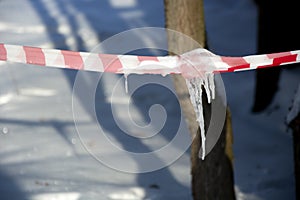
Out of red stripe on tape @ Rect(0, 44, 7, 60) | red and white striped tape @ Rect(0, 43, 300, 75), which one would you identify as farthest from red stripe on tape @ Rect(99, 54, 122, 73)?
red stripe on tape @ Rect(0, 44, 7, 60)

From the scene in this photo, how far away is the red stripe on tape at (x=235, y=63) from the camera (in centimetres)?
232

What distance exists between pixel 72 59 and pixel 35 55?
16 cm

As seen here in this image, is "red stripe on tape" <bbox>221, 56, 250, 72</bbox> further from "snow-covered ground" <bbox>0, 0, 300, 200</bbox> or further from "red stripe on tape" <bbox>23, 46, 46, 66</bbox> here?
"snow-covered ground" <bbox>0, 0, 300, 200</bbox>

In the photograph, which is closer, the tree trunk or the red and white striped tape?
the red and white striped tape

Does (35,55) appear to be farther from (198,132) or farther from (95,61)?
(198,132)

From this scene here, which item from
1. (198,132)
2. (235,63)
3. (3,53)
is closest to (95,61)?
(3,53)

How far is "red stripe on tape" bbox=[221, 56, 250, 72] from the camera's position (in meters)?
2.32

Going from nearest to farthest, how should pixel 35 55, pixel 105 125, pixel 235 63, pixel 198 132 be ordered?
pixel 35 55 < pixel 235 63 < pixel 198 132 < pixel 105 125

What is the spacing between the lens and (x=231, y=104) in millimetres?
6125

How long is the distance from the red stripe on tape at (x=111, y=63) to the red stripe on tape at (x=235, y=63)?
48 cm

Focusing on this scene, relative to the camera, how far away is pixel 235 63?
2.32 m

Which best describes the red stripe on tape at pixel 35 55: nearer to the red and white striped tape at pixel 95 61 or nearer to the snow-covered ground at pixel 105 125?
the red and white striped tape at pixel 95 61

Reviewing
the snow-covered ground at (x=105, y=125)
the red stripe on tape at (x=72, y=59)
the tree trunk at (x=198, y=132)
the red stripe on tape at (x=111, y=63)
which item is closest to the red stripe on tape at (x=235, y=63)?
the red stripe on tape at (x=111, y=63)

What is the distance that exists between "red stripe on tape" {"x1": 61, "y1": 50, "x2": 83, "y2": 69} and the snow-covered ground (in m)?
1.54
